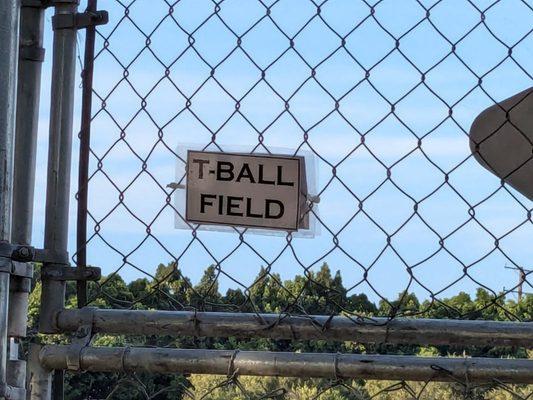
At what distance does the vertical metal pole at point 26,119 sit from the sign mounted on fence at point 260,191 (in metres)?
0.30

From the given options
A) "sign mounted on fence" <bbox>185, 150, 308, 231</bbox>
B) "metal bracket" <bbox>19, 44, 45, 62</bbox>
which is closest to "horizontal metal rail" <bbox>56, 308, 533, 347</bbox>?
"sign mounted on fence" <bbox>185, 150, 308, 231</bbox>

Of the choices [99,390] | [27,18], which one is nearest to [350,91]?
[27,18]

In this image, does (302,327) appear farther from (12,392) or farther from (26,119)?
(26,119)

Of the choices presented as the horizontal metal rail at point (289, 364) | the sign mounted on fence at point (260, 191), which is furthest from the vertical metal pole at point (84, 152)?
the sign mounted on fence at point (260, 191)

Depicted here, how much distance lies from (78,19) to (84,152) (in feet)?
0.73

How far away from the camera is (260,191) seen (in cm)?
156

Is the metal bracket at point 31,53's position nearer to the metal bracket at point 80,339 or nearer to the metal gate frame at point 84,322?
the metal gate frame at point 84,322

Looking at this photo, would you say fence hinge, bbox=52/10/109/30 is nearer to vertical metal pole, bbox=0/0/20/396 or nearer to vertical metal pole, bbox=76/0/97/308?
vertical metal pole, bbox=76/0/97/308

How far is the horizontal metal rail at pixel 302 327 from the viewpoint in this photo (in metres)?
1.48

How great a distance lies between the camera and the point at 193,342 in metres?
2.06

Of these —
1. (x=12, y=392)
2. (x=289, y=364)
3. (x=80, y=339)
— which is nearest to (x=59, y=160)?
(x=80, y=339)

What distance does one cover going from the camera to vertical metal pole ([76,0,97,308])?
64.3 inches

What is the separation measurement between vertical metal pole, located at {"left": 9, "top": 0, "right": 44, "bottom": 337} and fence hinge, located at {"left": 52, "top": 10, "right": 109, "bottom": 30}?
3 cm

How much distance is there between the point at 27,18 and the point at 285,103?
18.2 inches
